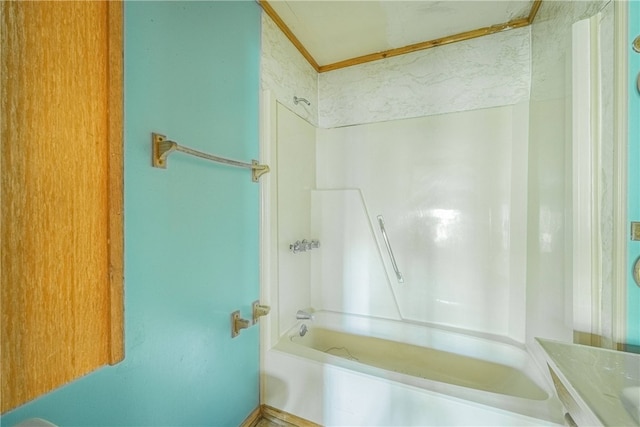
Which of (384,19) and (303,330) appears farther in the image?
(303,330)

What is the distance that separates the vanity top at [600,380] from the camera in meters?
0.54

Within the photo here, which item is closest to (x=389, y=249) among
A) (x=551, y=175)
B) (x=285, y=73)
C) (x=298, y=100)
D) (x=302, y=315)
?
(x=302, y=315)

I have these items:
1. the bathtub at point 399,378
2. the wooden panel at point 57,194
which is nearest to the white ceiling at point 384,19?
the wooden panel at point 57,194

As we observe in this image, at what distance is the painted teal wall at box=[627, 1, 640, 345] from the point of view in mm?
779

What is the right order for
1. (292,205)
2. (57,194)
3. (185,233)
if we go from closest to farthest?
(57,194) < (185,233) < (292,205)

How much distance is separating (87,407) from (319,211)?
1.64m

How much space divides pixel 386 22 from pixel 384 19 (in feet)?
0.11

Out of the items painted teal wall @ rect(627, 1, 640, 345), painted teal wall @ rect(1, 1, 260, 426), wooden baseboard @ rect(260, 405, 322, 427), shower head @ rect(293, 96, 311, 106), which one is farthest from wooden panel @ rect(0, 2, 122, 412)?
painted teal wall @ rect(627, 1, 640, 345)

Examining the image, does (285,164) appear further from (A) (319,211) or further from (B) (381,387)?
(B) (381,387)

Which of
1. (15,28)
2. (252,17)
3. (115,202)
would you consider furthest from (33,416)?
(252,17)

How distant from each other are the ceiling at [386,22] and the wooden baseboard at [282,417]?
2.39m

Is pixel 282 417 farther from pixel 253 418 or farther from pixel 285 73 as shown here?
pixel 285 73

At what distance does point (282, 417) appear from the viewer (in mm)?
1353

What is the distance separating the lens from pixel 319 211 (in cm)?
207
